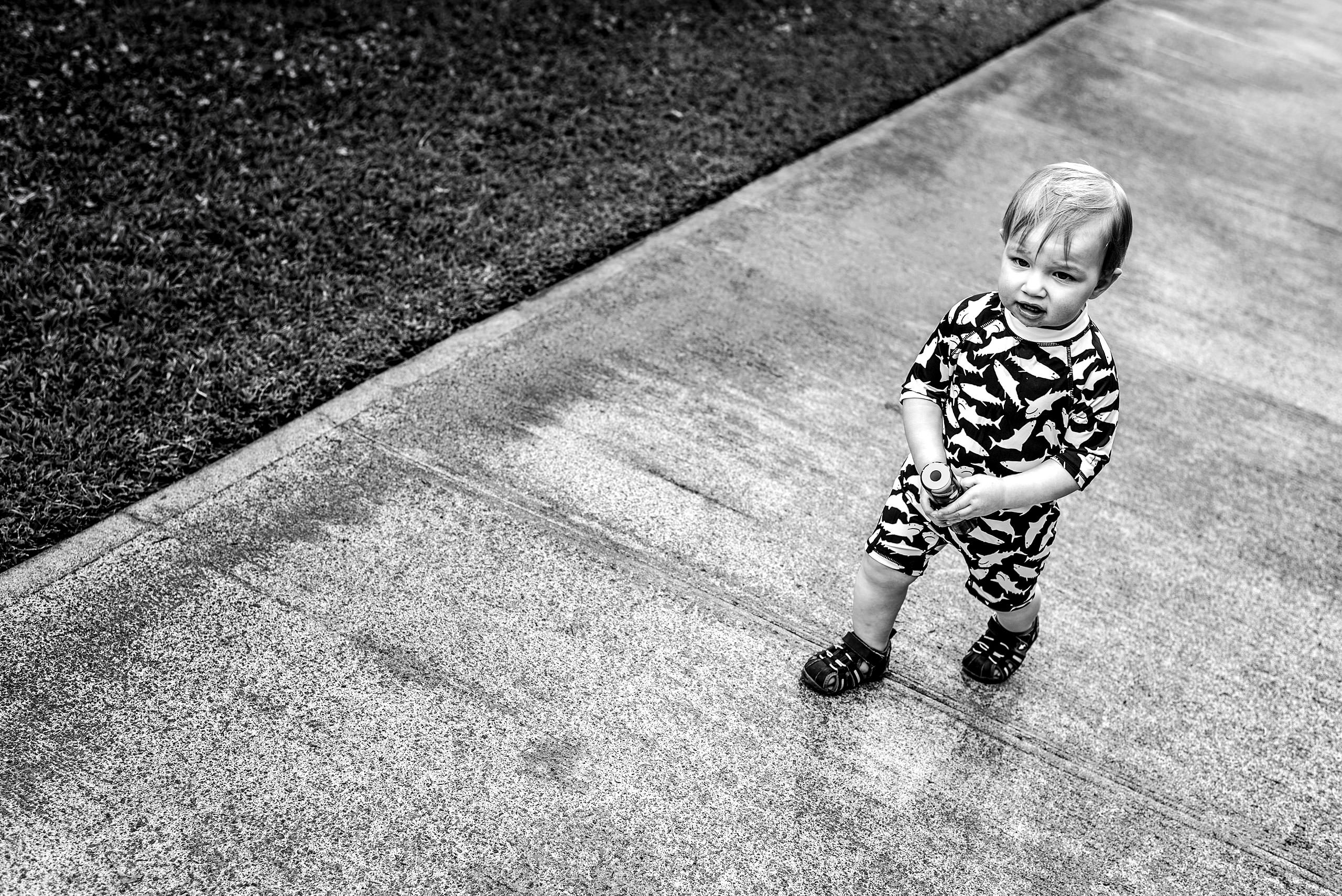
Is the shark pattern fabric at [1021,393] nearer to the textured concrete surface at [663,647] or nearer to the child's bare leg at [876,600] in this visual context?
the child's bare leg at [876,600]

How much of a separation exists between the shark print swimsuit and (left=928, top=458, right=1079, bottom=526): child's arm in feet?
0.11

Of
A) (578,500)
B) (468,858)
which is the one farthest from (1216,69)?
(468,858)

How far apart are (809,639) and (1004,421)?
0.82 meters

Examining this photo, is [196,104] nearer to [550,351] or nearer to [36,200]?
[36,200]

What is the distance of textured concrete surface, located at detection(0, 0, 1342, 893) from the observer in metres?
2.50

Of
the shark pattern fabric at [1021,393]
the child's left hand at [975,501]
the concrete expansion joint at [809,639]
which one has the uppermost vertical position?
the shark pattern fabric at [1021,393]

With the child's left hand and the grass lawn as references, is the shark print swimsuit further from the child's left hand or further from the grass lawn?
the grass lawn

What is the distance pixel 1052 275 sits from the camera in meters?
2.51

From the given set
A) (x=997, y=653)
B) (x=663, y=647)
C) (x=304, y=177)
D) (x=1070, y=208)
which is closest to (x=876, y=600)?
(x=997, y=653)

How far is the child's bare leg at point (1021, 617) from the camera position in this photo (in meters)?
2.99

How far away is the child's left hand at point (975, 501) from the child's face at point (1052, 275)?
0.34 metres

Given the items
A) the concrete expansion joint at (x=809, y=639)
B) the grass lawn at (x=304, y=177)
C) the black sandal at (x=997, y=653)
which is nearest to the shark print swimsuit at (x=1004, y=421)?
the black sandal at (x=997, y=653)

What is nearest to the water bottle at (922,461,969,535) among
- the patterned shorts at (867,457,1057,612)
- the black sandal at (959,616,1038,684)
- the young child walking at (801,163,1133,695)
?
the young child walking at (801,163,1133,695)

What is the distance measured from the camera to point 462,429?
3.74 m
